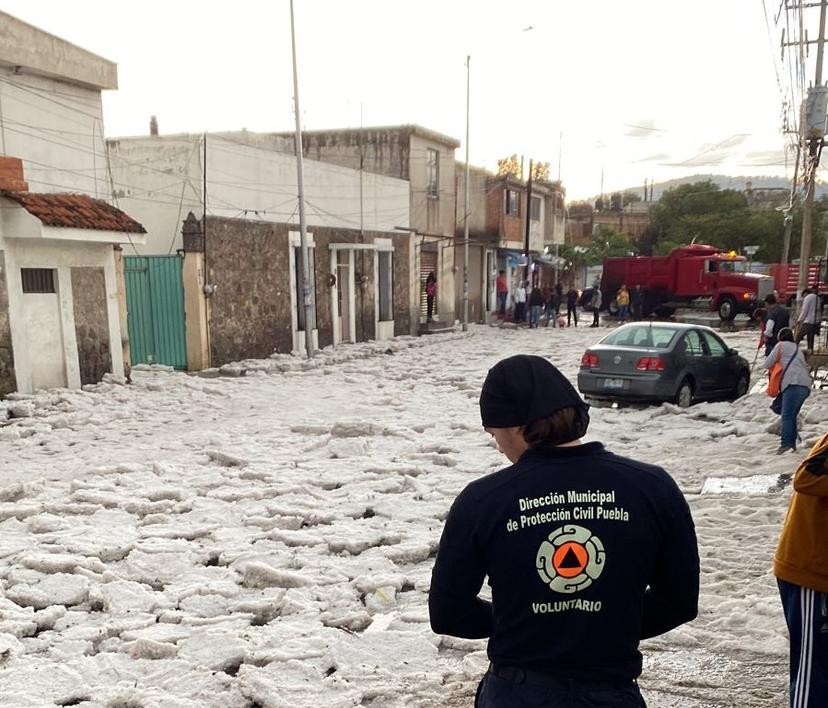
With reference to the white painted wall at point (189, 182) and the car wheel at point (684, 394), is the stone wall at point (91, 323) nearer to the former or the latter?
the white painted wall at point (189, 182)

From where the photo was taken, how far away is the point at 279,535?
6434mm

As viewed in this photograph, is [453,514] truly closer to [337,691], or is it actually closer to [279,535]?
[337,691]

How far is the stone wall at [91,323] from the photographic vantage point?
1398cm

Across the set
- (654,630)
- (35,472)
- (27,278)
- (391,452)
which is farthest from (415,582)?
(27,278)

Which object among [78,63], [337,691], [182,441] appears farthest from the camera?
[78,63]

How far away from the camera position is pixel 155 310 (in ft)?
56.0

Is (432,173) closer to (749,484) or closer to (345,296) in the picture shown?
(345,296)

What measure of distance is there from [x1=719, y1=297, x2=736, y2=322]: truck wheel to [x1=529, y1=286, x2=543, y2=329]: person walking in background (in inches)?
287

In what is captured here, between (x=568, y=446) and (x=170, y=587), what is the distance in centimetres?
429

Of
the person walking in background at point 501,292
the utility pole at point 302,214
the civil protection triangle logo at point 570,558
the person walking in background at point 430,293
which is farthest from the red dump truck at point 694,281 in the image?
the civil protection triangle logo at point 570,558

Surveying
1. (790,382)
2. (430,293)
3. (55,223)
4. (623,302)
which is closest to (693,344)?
(790,382)

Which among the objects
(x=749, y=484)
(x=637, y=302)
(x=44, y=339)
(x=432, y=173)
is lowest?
(x=749, y=484)

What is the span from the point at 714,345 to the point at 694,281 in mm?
20074

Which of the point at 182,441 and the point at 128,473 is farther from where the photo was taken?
the point at 182,441
